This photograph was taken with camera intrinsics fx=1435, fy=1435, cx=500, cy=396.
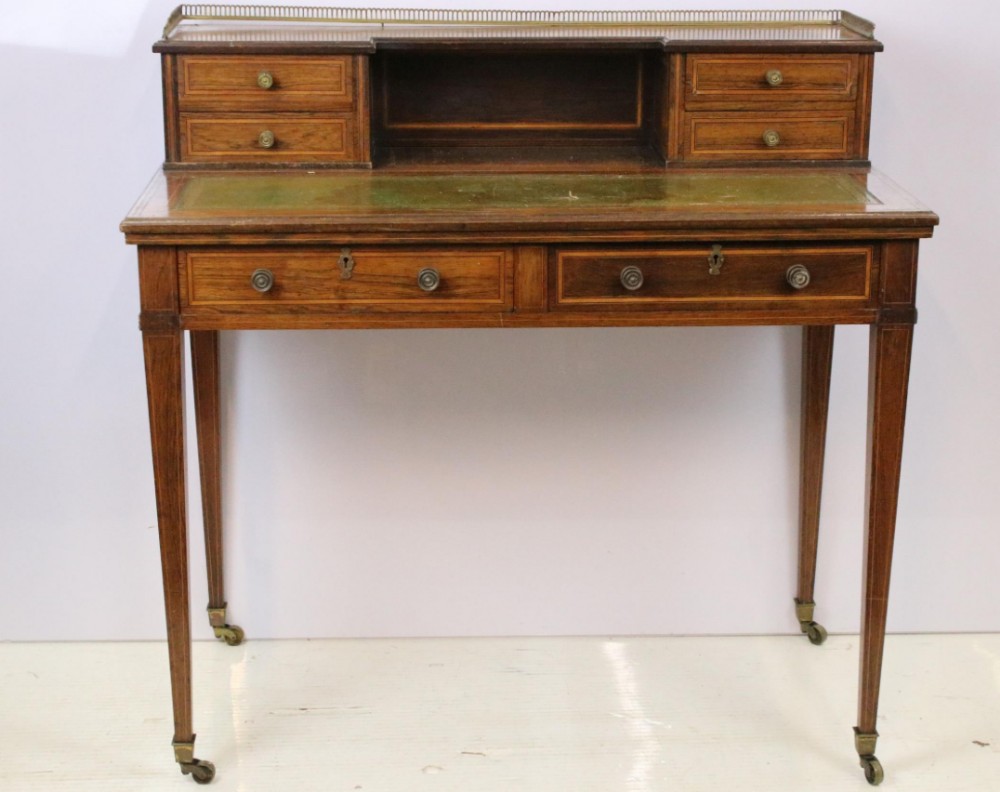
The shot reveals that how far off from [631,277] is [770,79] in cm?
58

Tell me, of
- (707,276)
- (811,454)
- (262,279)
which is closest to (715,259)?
(707,276)

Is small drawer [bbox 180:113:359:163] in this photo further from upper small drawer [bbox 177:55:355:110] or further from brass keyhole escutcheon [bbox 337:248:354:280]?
brass keyhole escutcheon [bbox 337:248:354:280]

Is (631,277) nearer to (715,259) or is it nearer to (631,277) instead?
(631,277)

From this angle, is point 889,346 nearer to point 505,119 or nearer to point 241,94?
point 505,119

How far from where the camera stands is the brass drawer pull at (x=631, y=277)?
7.60 feet

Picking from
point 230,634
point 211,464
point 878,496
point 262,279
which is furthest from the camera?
point 230,634

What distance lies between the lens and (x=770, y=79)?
264 cm

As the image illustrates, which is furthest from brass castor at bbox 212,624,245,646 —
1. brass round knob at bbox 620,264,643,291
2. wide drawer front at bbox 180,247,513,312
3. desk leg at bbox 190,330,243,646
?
brass round knob at bbox 620,264,643,291

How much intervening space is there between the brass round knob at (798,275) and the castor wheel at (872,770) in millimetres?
930

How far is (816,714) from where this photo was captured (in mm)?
2859

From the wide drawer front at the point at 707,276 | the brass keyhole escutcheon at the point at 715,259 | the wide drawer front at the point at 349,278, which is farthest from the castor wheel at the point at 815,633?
the wide drawer front at the point at 349,278

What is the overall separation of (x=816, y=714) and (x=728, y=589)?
0.40 m

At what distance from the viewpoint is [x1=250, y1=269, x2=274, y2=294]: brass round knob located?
229 centimetres

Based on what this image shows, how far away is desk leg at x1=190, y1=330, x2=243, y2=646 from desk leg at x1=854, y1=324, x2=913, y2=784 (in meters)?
1.32
